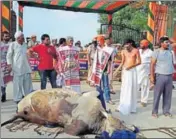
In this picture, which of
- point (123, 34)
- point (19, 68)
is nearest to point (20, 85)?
point (19, 68)

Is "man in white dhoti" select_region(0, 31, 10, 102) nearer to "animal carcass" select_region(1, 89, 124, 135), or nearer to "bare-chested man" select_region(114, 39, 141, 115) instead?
"animal carcass" select_region(1, 89, 124, 135)

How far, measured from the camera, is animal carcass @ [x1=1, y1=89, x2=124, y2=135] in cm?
619

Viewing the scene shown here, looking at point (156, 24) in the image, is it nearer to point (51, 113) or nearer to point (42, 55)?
point (42, 55)

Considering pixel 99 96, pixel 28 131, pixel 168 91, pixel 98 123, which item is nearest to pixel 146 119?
pixel 168 91

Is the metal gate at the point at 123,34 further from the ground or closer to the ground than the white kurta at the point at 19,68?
further from the ground

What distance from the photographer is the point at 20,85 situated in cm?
882

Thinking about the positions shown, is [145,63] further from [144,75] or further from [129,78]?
[129,78]

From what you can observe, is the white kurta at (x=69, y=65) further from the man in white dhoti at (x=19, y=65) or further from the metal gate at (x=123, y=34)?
the metal gate at (x=123, y=34)

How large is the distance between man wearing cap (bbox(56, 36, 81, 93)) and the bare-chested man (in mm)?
1338

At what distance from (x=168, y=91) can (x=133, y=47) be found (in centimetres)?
116

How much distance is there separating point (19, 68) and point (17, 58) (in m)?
0.22

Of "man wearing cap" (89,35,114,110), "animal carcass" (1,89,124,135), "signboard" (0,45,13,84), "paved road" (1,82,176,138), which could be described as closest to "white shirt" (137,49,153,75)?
"paved road" (1,82,176,138)

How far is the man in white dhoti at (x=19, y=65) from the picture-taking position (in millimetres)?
8641

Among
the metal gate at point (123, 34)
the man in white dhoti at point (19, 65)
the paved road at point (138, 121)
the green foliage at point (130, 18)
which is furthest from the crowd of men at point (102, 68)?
the green foliage at point (130, 18)
